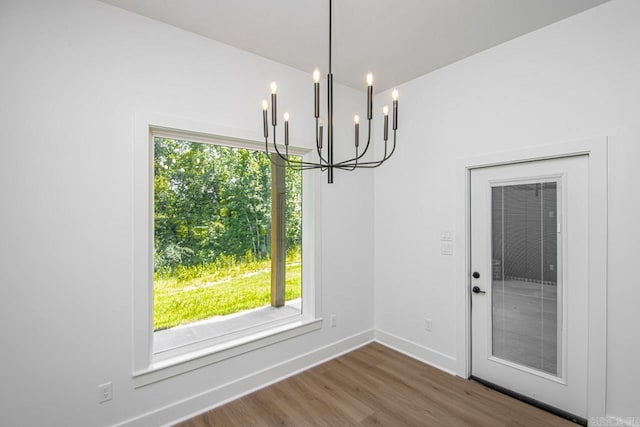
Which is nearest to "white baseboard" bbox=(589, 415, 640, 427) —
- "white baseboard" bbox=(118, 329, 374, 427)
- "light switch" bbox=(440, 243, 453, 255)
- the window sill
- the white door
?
the white door

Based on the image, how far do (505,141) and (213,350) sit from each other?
2.89 metres

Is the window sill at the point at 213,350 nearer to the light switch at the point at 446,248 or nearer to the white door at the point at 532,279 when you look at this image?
the light switch at the point at 446,248

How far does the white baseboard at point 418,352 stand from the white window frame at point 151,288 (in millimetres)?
1063

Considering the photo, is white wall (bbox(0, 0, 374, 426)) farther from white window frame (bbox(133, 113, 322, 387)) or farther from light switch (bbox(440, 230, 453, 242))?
light switch (bbox(440, 230, 453, 242))

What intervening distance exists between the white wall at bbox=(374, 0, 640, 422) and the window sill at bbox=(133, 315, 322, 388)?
3.73 feet

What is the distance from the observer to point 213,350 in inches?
90.7

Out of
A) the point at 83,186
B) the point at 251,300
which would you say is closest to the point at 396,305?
the point at 251,300

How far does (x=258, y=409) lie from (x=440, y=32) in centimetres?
321

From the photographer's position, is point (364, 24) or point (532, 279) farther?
point (532, 279)

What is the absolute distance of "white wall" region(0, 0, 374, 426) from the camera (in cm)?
165

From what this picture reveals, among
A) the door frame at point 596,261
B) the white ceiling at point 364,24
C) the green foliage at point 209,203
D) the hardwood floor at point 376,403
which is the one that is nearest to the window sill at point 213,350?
the hardwood floor at point 376,403

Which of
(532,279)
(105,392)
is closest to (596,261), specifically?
(532,279)

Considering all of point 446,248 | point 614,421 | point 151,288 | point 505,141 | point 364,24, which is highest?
Answer: point 364,24

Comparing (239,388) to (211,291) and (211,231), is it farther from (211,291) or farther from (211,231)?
(211,231)
